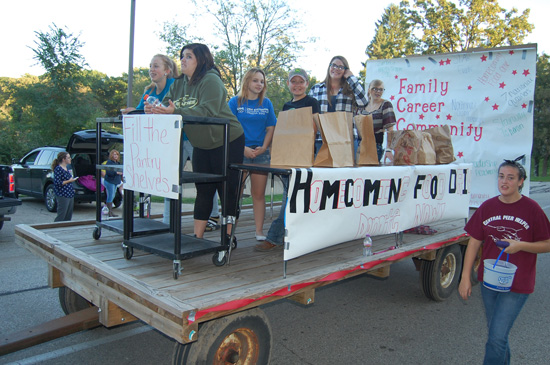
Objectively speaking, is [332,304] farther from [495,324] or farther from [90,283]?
[90,283]

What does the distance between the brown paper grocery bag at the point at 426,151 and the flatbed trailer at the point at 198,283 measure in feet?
2.77

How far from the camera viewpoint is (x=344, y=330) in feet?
13.5

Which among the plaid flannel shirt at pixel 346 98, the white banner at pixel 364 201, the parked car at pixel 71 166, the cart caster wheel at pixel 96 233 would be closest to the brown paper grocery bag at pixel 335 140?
the white banner at pixel 364 201

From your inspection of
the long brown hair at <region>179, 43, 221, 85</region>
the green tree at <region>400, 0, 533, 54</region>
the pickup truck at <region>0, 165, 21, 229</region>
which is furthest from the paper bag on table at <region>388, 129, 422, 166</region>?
the green tree at <region>400, 0, 533, 54</region>

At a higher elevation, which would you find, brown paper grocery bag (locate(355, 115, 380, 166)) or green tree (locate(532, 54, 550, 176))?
green tree (locate(532, 54, 550, 176))

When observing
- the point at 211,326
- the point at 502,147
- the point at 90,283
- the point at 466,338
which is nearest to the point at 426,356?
the point at 466,338

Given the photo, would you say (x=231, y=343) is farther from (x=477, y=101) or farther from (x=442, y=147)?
(x=477, y=101)

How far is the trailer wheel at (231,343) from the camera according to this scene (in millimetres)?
2377

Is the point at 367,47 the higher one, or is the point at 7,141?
the point at 367,47

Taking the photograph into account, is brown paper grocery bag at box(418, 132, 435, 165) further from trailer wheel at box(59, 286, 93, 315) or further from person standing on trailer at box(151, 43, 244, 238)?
trailer wheel at box(59, 286, 93, 315)

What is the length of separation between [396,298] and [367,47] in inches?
2141

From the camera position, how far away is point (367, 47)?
54844 millimetres

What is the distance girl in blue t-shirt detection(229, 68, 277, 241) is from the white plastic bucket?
2.12m

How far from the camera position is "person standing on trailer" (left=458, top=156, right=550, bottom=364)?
2.79 metres
